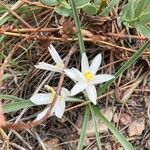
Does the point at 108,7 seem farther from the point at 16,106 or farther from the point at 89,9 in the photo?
the point at 16,106

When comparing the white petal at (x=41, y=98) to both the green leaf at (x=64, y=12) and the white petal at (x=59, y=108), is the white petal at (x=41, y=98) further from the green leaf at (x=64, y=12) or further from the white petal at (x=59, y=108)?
the green leaf at (x=64, y=12)

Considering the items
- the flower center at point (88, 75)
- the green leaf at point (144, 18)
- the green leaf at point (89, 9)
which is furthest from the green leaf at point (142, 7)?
the flower center at point (88, 75)

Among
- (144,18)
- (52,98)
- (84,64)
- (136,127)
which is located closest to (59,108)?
(52,98)

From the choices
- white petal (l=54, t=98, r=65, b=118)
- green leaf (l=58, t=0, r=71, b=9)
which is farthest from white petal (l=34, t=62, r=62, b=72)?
green leaf (l=58, t=0, r=71, b=9)

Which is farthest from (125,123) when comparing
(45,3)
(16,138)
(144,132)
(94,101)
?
(45,3)

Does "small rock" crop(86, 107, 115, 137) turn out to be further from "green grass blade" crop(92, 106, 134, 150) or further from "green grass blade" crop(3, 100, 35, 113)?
"green grass blade" crop(3, 100, 35, 113)
